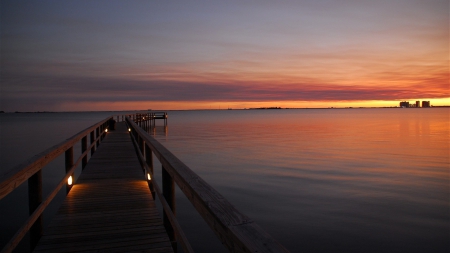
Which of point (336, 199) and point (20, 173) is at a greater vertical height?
point (20, 173)

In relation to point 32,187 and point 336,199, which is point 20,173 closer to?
point 32,187

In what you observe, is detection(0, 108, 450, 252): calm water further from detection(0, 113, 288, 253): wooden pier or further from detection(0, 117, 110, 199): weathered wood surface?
detection(0, 117, 110, 199): weathered wood surface

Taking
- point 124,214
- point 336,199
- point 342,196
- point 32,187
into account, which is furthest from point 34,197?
point 342,196

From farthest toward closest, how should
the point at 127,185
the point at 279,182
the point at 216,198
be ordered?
1. the point at 279,182
2. the point at 127,185
3. the point at 216,198

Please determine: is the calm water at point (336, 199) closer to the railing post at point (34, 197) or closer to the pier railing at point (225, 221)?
the railing post at point (34, 197)

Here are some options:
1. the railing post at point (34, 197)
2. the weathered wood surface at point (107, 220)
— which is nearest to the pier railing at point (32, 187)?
the railing post at point (34, 197)

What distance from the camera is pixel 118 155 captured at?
30.2 ft

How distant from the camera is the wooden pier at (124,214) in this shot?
141cm

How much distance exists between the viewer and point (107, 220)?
3.78 m

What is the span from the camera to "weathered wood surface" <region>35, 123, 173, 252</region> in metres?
3.08

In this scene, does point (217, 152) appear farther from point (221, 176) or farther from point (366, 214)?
point (366, 214)

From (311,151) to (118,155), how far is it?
1275 centimetres

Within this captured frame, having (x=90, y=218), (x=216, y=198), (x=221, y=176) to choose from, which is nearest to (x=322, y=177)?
(x=221, y=176)

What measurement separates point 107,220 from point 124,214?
0.26m
